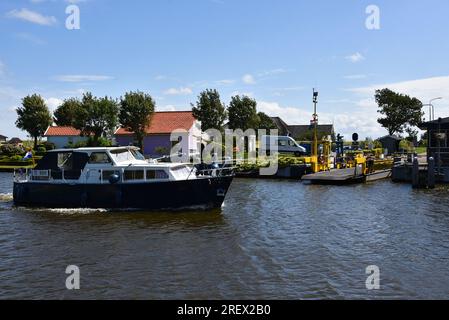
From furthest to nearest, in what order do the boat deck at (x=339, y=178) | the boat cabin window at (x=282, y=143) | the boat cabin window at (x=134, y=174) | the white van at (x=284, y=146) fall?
the boat cabin window at (x=282, y=143)
the white van at (x=284, y=146)
the boat deck at (x=339, y=178)
the boat cabin window at (x=134, y=174)

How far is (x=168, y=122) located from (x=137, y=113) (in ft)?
18.9

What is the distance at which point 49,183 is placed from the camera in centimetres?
2614

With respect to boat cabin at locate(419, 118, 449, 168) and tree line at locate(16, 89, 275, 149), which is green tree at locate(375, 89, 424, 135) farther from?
boat cabin at locate(419, 118, 449, 168)

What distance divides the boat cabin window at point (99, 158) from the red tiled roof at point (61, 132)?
56993mm

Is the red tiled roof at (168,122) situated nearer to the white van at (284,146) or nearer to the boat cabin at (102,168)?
the white van at (284,146)

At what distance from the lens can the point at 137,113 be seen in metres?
65.0

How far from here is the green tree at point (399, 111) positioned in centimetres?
9175

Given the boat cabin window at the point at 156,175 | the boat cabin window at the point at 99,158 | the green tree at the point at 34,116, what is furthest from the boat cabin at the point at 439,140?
the green tree at the point at 34,116

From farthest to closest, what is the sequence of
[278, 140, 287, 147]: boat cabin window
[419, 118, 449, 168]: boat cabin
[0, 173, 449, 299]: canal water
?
[278, 140, 287, 147]: boat cabin window, [419, 118, 449, 168]: boat cabin, [0, 173, 449, 299]: canal water

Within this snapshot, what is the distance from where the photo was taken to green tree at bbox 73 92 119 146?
6719 cm

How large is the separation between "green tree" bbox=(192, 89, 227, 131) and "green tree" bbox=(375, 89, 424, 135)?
4355 cm

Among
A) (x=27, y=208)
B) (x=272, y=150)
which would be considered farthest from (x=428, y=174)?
(x=27, y=208)

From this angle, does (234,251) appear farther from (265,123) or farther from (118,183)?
(265,123)

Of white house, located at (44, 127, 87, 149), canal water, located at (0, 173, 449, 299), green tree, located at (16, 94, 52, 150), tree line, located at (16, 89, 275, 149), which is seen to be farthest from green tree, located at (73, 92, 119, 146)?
canal water, located at (0, 173, 449, 299)
